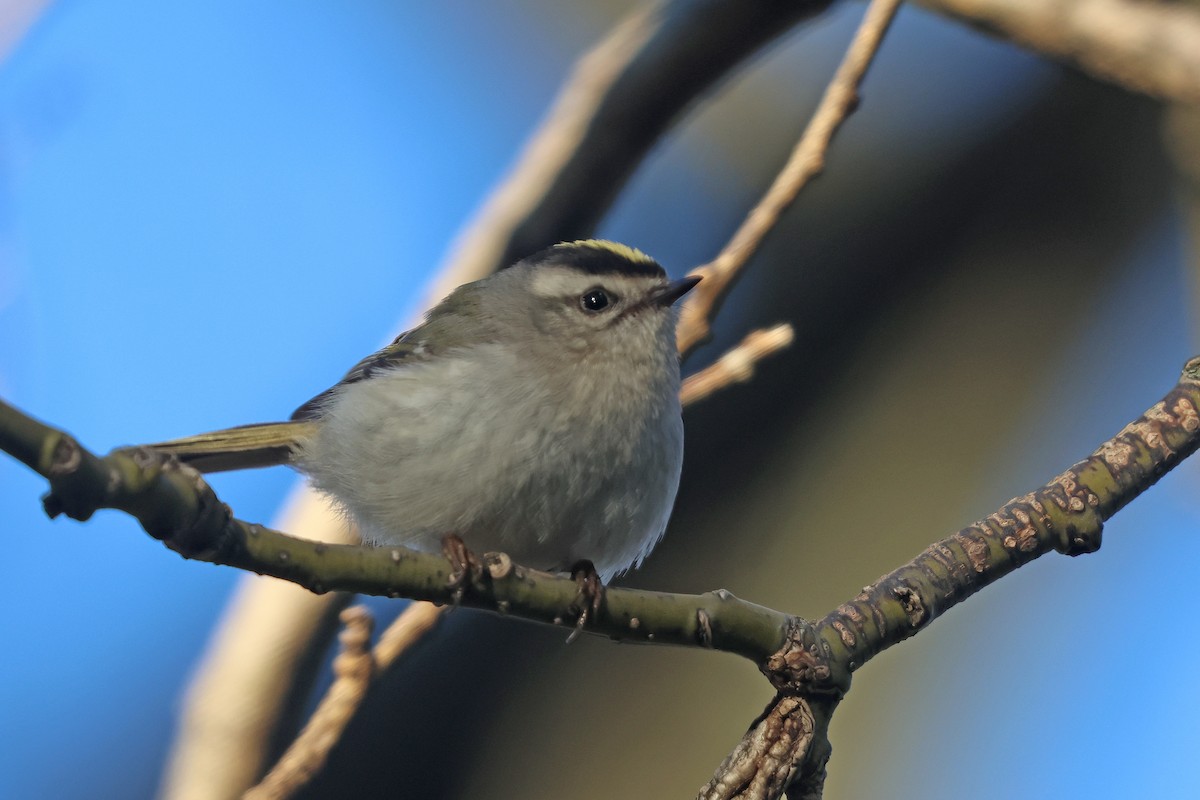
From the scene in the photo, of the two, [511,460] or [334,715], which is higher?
[511,460]

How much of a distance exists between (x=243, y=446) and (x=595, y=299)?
89 centimetres

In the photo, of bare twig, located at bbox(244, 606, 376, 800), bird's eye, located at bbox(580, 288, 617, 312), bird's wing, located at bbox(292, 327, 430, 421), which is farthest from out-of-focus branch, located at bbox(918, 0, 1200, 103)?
bare twig, located at bbox(244, 606, 376, 800)

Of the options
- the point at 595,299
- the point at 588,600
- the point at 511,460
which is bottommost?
the point at 588,600

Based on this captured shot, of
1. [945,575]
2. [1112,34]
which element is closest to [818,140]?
[945,575]

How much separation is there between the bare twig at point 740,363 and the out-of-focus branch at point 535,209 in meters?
1.01

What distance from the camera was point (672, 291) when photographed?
2.67m

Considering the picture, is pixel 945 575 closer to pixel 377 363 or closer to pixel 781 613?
pixel 781 613

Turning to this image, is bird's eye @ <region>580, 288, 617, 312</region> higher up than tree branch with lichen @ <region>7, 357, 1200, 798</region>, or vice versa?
bird's eye @ <region>580, 288, 617, 312</region>

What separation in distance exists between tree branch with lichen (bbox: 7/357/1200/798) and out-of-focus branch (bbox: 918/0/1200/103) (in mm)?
2456

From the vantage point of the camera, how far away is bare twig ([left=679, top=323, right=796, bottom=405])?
227cm

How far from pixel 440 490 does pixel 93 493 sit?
1.17m

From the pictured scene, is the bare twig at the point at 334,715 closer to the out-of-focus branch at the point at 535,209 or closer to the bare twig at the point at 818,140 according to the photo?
the out-of-focus branch at the point at 535,209

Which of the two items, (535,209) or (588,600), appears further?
(535,209)

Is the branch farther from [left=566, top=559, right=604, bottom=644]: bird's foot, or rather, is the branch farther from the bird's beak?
the bird's beak
